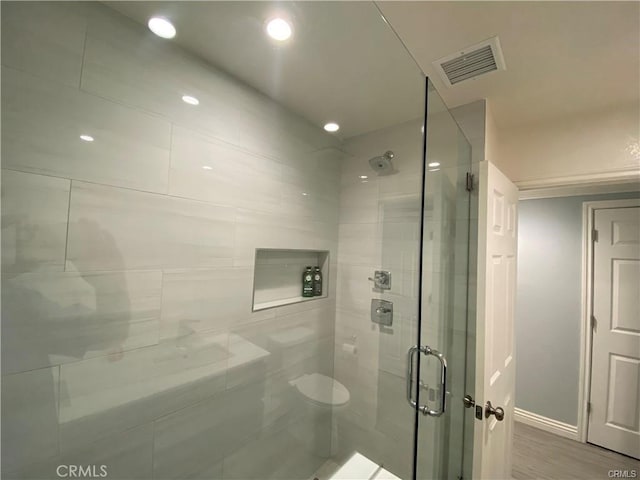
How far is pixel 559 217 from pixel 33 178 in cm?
374

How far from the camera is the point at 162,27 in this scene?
94cm

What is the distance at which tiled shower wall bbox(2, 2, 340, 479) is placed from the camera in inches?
27.5

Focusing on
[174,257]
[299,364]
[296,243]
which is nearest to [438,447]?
[299,364]

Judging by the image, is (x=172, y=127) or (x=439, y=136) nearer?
(x=172, y=127)

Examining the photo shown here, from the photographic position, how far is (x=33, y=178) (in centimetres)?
71

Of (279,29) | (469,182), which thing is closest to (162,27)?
(279,29)

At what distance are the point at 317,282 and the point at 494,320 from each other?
3.50 feet

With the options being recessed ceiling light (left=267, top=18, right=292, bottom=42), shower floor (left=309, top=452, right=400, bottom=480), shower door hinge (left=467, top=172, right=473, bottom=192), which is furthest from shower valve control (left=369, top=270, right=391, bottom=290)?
recessed ceiling light (left=267, top=18, right=292, bottom=42)

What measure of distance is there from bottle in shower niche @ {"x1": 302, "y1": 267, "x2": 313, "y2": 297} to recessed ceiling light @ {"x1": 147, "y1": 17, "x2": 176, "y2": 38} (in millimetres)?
1392

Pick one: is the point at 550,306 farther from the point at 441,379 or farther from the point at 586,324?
the point at 441,379

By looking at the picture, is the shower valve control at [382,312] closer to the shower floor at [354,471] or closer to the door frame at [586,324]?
the shower floor at [354,471]

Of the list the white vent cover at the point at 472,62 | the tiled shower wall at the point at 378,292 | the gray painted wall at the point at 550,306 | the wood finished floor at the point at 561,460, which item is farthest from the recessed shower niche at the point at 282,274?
the gray painted wall at the point at 550,306

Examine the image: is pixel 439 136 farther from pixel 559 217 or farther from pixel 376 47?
pixel 559 217

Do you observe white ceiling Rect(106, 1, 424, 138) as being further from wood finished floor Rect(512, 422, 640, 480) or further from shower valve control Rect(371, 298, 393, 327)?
wood finished floor Rect(512, 422, 640, 480)
